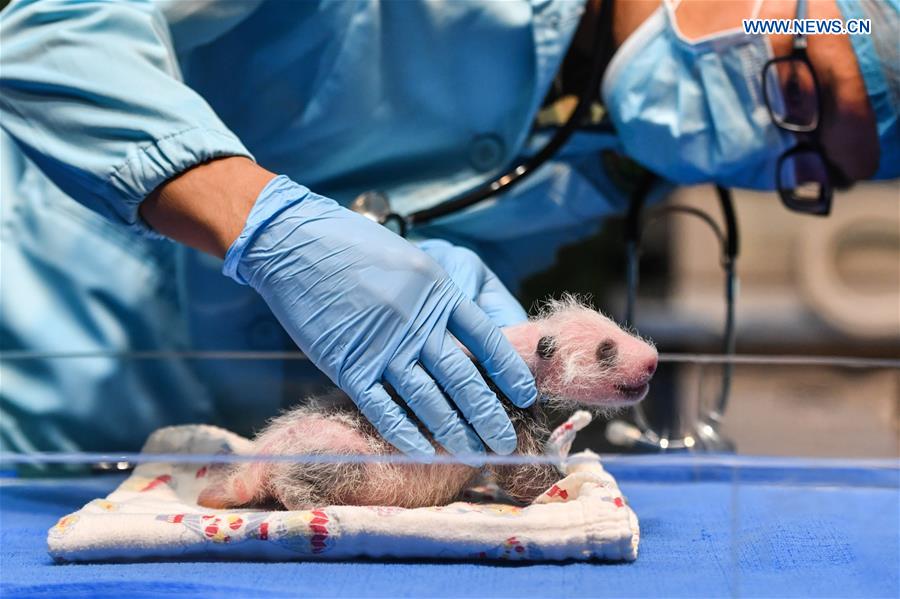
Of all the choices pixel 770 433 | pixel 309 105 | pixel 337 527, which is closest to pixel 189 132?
pixel 309 105

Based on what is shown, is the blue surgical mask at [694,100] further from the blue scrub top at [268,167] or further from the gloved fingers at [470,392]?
the gloved fingers at [470,392]

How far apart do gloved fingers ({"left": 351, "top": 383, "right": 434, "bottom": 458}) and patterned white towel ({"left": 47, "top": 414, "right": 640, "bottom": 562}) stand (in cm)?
6

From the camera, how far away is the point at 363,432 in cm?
79

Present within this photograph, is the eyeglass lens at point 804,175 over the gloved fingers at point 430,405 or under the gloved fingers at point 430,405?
over

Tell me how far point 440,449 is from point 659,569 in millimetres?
213

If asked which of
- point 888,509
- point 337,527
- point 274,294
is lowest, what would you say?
point 888,509

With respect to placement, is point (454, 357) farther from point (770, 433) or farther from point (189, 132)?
point (770, 433)

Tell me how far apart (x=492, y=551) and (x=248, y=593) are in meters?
0.19

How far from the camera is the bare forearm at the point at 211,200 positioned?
2.64 feet

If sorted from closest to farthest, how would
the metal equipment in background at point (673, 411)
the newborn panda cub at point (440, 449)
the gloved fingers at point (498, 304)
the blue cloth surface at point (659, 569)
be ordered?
the blue cloth surface at point (659, 569)
the newborn panda cub at point (440, 449)
the gloved fingers at point (498, 304)
the metal equipment in background at point (673, 411)

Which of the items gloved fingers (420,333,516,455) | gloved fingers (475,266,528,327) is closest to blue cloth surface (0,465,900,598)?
gloved fingers (420,333,516,455)

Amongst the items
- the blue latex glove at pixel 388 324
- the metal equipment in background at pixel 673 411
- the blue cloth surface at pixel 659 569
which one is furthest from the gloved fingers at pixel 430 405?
the metal equipment in background at pixel 673 411

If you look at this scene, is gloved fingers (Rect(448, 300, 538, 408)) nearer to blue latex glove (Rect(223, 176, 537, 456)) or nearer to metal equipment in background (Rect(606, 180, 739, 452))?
blue latex glove (Rect(223, 176, 537, 456))

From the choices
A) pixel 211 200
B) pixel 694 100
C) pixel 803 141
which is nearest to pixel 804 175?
pixel 803 141
